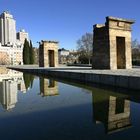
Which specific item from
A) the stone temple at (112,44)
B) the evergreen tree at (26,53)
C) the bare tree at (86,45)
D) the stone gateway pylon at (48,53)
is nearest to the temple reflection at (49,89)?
the stone temple at (112,44)

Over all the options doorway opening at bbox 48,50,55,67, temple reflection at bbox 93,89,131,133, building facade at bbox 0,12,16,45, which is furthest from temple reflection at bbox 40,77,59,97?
building facade at bbox 0,12,16,45

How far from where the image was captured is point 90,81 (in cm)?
1305

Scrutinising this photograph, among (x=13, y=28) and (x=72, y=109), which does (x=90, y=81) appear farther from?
(x=13, y=28)

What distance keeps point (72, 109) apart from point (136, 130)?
2.47 metres

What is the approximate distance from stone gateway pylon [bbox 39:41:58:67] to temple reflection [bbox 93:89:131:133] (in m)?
23.9

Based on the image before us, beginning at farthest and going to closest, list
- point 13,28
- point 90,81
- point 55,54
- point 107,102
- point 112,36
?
1. point 13,28
2. point 55,54
3. point 112,36
4. point 90,81
5. point 107,102

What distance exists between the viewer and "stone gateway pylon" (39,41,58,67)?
31.6m

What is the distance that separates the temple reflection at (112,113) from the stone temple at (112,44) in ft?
28.3

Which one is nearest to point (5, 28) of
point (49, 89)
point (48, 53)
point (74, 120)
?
point (48, 53)

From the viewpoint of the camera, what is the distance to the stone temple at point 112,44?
16625mm

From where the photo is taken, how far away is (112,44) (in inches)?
653

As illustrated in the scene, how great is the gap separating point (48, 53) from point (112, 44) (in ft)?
54.2

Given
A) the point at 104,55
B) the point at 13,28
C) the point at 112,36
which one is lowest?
the point at 104,55

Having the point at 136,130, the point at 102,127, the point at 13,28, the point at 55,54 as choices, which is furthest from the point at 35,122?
the point at 13,28
